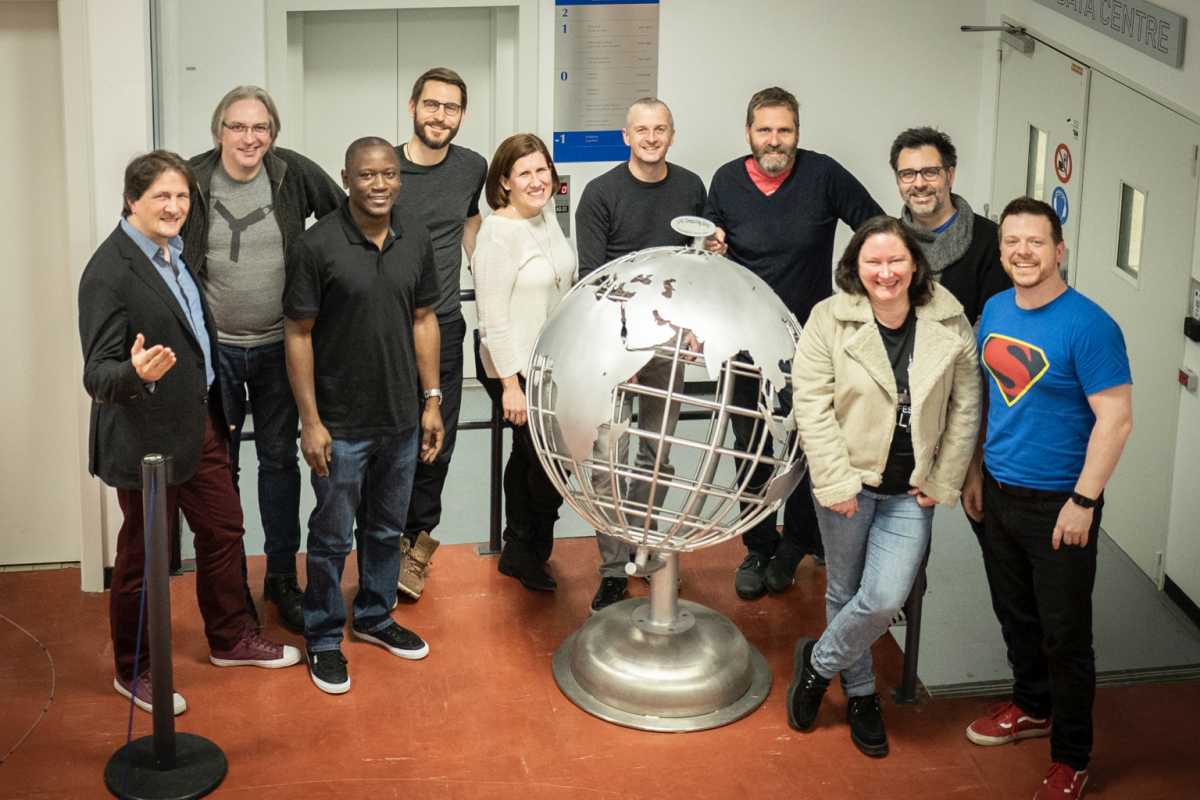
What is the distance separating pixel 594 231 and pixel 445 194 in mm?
519

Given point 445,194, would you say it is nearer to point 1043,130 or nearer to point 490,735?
point 490,735

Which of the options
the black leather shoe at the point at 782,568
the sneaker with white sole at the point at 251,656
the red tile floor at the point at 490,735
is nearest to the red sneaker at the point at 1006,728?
the red tile floor at the point at 490,735

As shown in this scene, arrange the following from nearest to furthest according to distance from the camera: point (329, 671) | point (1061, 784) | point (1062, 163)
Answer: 1. point (1061, 784)
2. point (329, 671)
3. point (1062, 163)

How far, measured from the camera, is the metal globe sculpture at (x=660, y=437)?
14.2 ft

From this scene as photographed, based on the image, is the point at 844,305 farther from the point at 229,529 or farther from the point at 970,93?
the point at 970,93

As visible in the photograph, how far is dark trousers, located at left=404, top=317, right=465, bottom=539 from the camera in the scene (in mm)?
5285

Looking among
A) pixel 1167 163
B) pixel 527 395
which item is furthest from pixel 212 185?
pixel 1167 163

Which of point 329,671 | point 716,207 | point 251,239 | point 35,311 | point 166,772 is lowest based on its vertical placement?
point 166,772

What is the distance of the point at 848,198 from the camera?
5.25m

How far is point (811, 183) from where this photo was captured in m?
5.25

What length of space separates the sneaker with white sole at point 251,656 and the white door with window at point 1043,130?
3.63m

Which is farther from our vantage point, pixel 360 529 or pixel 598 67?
pixel 598 67

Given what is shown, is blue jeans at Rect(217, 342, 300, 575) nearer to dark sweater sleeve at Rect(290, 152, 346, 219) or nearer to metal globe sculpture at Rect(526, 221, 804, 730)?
dark sweater sleeve at Rect(290, 152, 346, 219)

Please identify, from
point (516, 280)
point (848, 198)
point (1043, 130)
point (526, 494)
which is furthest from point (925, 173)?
point (1043, 130)
